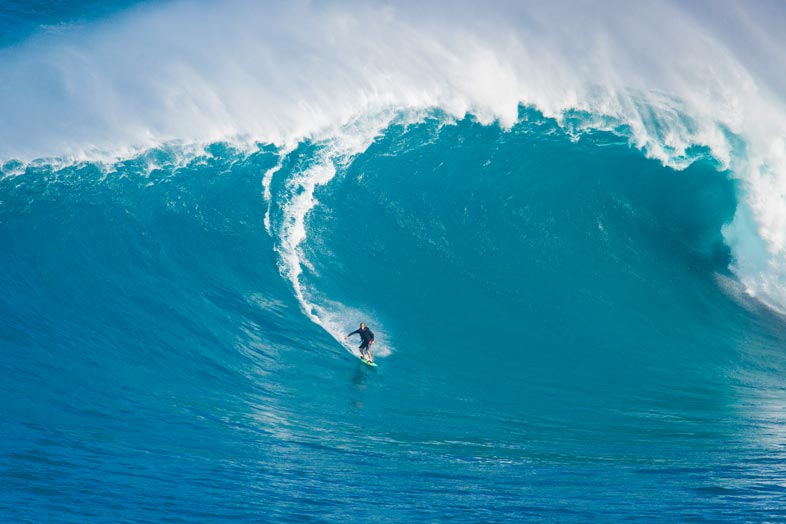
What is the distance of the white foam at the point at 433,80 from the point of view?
16.6 meters

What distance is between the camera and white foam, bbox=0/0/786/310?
1662 centimetres

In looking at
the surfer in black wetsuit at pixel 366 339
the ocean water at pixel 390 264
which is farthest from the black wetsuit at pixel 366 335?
the ocean water at pixel 390 264

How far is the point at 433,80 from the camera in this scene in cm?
1769

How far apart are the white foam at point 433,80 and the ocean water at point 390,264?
0.07 meters

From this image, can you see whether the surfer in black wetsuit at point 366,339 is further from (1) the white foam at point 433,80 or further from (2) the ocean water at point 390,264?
(1) the white foam at point 433,80

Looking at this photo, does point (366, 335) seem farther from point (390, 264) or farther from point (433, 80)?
point (433, 80)

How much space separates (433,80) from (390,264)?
15.9 ft

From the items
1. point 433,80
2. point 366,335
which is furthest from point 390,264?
Result: point 433,80

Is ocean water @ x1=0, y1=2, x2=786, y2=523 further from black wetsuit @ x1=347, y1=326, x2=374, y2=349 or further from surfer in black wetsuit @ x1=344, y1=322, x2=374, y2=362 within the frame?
black wetsuit @ x1=347, y1=326, x2=374, y2=349

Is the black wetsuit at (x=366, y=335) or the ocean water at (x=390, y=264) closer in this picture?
the ocean water at (x=390, y=264)

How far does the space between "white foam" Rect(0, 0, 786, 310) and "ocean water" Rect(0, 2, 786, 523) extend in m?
0.07

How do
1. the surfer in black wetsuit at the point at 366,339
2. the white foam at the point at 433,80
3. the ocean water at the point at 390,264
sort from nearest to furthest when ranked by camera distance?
the ocean water at the point at 390,264
the surfer in black wetsuit at the point at 366,339
the white foam at the point at 433,80

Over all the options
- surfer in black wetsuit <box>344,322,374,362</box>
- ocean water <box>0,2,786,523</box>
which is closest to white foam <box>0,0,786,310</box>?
ocean water <box>0,2,786,523</box>

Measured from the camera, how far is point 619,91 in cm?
1734
